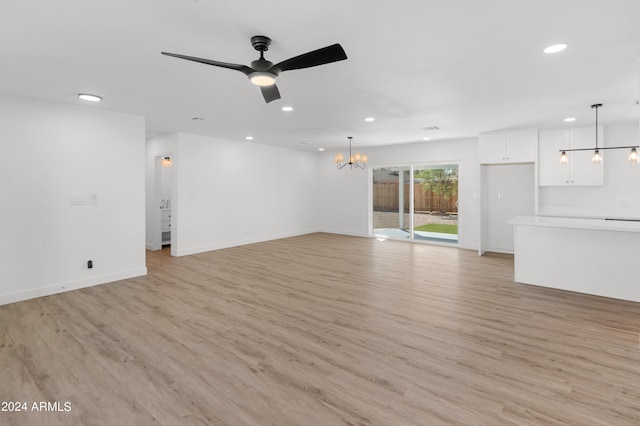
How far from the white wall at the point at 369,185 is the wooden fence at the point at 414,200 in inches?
12.5

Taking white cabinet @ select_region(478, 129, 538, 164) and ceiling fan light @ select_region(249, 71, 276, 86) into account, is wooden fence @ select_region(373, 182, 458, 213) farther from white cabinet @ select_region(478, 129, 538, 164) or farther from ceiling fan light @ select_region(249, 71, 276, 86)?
ceiling fan light @ select_region(249, 71, 276, 86)

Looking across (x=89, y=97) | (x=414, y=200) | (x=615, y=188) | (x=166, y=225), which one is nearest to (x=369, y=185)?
(x=414, y=200)

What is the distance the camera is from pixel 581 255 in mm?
4066

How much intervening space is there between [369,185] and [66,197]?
7.06 metres

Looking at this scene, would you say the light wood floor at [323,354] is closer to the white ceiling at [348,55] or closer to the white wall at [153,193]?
the white ceiling at [348,55]

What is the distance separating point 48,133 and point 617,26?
6.28 m

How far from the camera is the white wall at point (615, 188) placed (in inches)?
216

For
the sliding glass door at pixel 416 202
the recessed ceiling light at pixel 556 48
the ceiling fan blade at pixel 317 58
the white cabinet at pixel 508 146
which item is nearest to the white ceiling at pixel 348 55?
the recessed ceiling light at pixel 556 48

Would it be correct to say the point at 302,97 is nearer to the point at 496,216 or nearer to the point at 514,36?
the point at 514,36

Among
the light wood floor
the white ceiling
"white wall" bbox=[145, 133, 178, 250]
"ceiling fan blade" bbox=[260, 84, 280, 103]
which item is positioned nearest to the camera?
the light wood floor

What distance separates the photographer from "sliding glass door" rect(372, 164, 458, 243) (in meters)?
8.07

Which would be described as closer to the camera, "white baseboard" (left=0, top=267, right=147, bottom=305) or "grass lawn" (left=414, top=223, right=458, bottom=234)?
"white baseboard" (left=0, top=267, right=147, bottom=305)

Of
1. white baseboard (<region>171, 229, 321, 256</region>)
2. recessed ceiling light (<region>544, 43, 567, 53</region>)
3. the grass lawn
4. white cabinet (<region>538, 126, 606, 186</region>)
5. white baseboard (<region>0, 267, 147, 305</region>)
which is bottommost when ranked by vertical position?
white baseboard (<region>0, 267, 147, 305</region>)

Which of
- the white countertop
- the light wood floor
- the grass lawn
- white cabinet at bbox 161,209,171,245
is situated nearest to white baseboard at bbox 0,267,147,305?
the light wood floor
